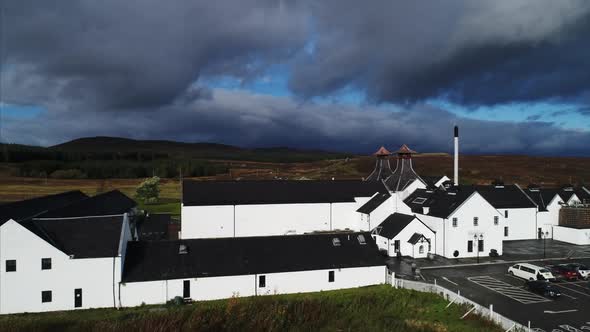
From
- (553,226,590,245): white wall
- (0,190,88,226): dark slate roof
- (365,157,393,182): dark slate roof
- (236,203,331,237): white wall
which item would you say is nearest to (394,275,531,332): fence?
(236,203,331,237): white wall

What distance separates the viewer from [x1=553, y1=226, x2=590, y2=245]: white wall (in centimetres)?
4141

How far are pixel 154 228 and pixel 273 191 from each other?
14.5 m

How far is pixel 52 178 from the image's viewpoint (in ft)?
421

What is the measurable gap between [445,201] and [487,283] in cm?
1248

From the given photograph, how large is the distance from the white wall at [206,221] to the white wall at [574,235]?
3884 cm

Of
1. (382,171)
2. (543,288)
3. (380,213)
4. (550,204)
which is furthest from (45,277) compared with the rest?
(550,204)

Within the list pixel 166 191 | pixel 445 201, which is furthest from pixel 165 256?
pixel 166 191

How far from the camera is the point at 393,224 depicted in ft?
124

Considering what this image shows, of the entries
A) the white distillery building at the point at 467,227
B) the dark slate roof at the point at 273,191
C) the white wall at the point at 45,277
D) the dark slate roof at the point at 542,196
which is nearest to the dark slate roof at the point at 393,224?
the white distillery building at the point at 467,227

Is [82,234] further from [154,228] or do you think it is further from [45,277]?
[154,228]

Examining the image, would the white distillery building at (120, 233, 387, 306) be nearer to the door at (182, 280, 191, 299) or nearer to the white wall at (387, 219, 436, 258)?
the door at (182, 280, 191, 299)

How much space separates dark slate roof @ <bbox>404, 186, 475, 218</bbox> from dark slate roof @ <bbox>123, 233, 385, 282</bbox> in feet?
36.6

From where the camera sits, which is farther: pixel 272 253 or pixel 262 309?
pixel 272 253

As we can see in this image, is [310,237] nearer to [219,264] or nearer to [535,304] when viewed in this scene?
[219,264]
